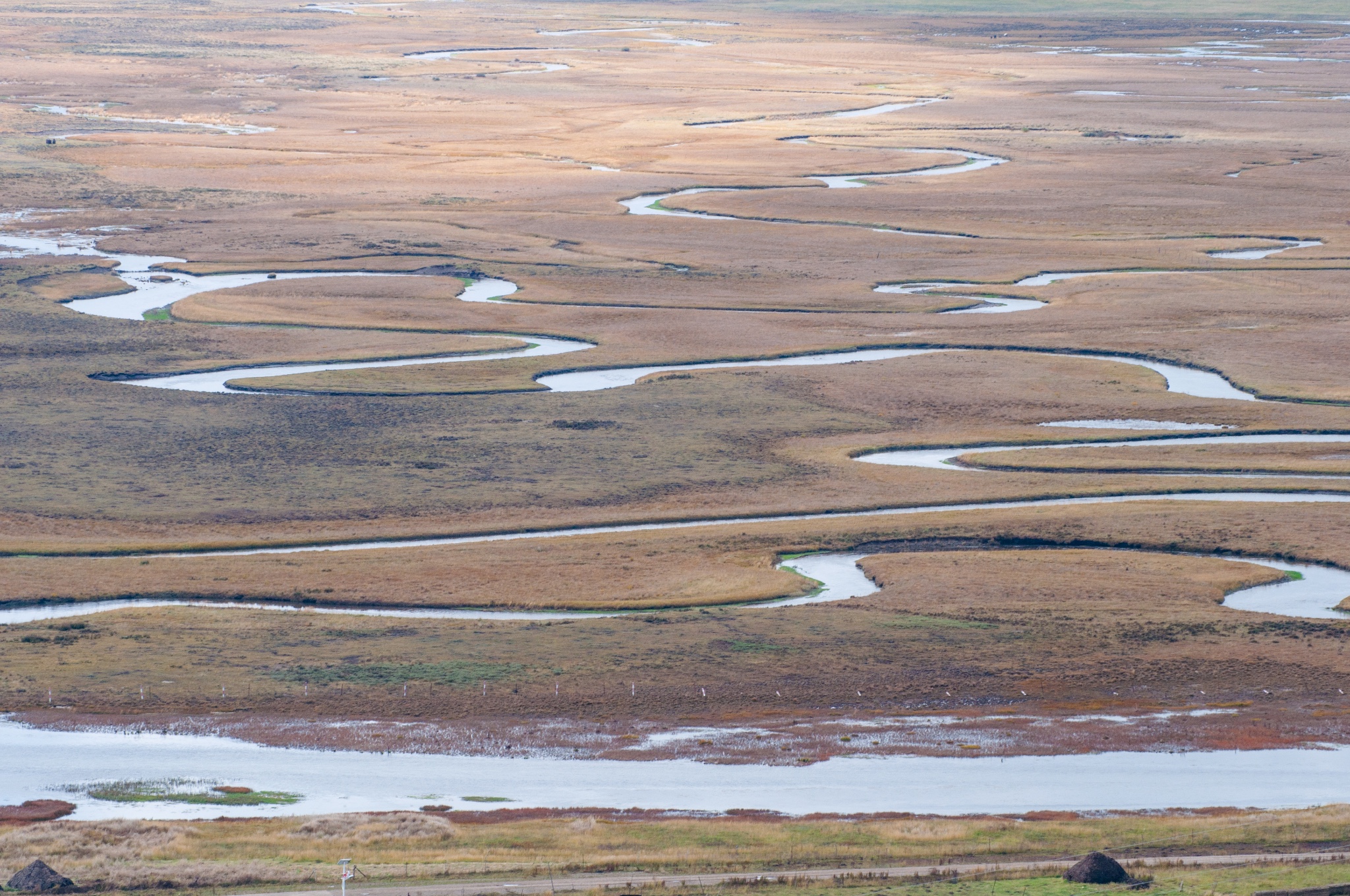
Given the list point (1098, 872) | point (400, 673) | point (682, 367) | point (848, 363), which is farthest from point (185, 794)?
point (848, 363)

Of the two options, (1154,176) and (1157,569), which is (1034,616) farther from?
(1154,176)

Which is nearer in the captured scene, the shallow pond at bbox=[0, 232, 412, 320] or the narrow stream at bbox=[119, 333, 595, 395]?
the narrow stream at bbox=[119, 333, 595, 395]

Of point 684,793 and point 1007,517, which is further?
point 1007,517

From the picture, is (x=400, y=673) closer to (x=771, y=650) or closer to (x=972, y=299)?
(x=771, y=650)

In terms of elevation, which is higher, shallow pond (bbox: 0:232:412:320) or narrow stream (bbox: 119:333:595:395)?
shallow pond (bbox: 0:232:412:320)

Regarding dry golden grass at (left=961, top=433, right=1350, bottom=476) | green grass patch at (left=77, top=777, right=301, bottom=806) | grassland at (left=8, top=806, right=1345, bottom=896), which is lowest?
dry golden grass at (left=961, top=433, right=1350, bottom=476)

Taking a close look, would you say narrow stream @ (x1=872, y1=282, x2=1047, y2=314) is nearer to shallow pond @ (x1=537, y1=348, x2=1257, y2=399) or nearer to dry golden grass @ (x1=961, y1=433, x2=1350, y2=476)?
shallow pond @ (x1=537, y1=348, x2=1257, y2=399)

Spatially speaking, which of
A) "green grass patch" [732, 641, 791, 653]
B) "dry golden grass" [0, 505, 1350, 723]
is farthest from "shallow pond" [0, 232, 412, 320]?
"green grass patch" [732, 641, 791, 653]

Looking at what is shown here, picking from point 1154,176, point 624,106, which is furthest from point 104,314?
point 624,106
